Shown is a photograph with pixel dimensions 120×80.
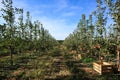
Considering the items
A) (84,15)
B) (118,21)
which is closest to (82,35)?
(84,15)

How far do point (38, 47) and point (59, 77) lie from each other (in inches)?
1197

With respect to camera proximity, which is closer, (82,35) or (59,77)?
(59,77)

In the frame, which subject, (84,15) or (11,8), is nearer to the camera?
(11,8)

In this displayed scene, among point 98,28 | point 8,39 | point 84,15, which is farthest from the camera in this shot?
point 84,15

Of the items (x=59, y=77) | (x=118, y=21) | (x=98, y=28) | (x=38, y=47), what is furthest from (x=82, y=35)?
(x=59, y=77)

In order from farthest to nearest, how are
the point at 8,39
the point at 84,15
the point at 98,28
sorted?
1. the point at 84,15
2. the point at 98,28
3. the point at 8,39

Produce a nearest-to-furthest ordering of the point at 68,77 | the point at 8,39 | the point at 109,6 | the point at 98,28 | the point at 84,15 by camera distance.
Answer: the point at 68,77, the point at 109,6, the point at 8,39, the point at 98,28, the point at 84,15

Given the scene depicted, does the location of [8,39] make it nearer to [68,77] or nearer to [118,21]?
[68,77]

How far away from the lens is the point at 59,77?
17344 mm

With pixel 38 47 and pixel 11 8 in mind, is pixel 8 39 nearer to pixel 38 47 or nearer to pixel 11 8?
pixel 11 8

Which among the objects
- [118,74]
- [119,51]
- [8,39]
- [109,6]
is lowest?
[118,74]

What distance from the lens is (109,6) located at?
21141mm

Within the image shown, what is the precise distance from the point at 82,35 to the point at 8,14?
24.5 m

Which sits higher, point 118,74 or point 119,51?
point 119,51
